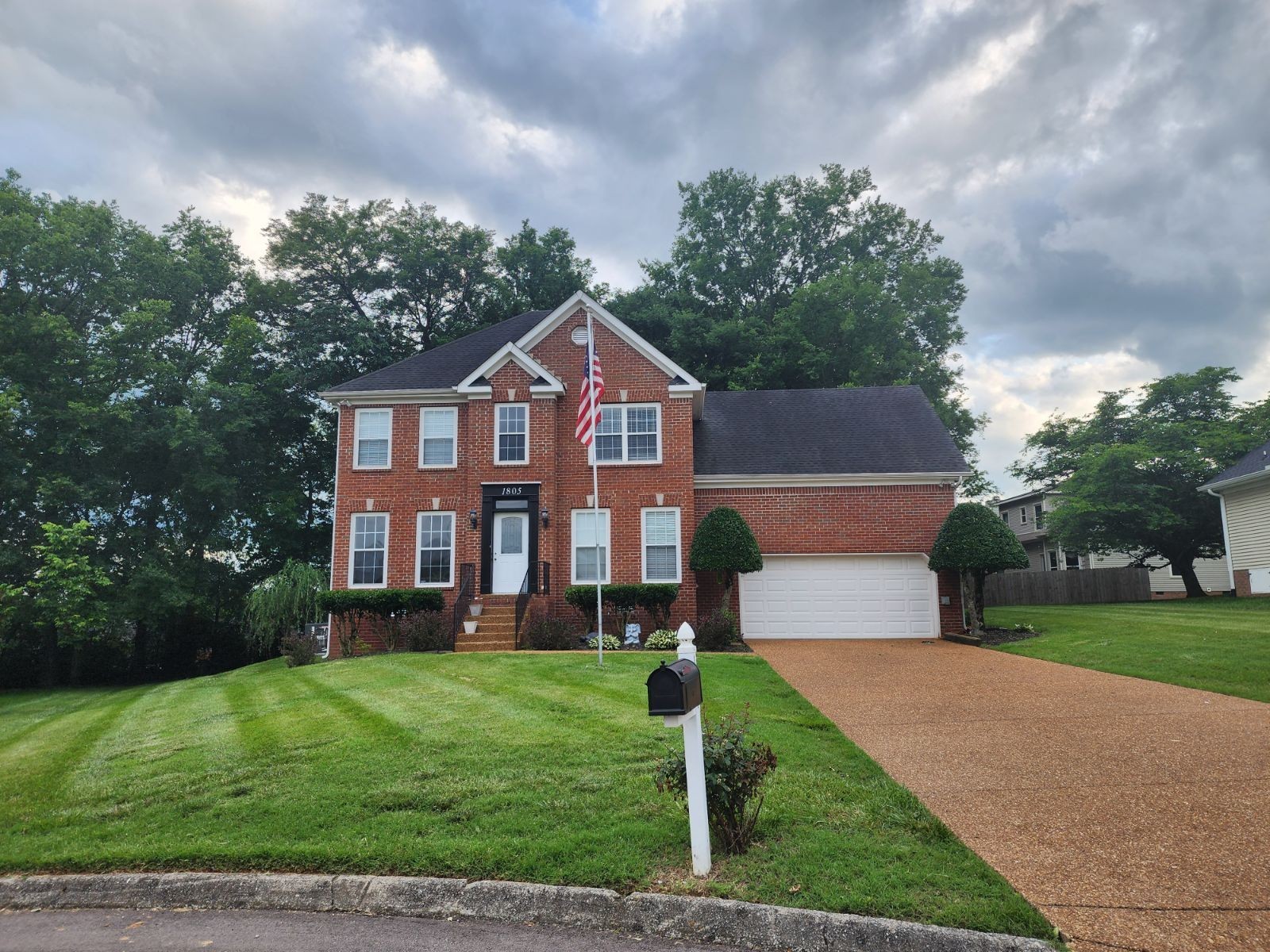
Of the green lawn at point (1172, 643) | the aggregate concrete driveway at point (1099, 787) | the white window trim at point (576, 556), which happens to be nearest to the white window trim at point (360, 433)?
the white window trim at point (576, 556)

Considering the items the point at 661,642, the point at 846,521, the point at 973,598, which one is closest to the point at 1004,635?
the point at 973,598

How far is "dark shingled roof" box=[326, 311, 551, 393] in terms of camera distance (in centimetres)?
2006

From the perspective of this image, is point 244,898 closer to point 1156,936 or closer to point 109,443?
point 1156,936

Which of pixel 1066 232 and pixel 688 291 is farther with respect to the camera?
pixel 688 291

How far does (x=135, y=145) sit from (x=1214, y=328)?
25.9m

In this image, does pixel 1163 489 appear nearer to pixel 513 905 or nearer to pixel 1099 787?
pixel 1099 787

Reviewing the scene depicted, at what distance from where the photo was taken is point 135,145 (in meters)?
14.4

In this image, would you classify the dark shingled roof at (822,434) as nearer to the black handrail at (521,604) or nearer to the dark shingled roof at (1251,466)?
the black handrail at (521,604)

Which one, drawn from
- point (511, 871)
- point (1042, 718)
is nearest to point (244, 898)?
point (511, 871)

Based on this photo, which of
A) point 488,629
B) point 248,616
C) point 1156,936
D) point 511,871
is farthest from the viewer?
point 248,616

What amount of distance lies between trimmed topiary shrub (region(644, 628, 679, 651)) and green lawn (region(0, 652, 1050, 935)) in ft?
21.4

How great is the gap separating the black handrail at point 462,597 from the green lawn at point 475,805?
7.17m

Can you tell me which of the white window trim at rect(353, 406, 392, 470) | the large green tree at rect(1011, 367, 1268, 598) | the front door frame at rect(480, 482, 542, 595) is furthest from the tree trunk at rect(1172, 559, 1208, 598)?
the white window trim at rect(353, 406, 392, 470)

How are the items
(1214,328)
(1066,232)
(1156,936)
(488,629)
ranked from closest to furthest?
1. (1156,936)
2. (488,629)
3. (1066,232)
4. (1214,328)
